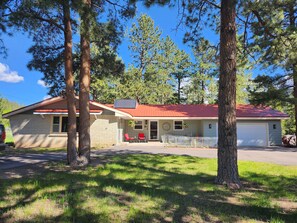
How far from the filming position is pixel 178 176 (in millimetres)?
7395

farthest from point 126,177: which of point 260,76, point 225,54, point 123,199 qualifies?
point 260,76

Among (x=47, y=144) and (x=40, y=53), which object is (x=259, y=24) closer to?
(x=40, y=53)

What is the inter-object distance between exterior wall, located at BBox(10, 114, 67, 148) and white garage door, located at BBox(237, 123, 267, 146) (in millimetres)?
14904

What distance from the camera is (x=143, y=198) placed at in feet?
16.2

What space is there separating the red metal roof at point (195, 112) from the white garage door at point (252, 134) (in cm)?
89

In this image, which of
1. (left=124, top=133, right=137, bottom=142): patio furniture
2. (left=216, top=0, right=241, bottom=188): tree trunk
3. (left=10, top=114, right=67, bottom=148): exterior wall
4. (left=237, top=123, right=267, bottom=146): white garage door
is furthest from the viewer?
(left=124, top=133, right=137, bottom=142): patio furniture

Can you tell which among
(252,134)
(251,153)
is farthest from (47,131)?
(252,134)

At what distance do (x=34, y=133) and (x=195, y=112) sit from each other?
46.9 ft

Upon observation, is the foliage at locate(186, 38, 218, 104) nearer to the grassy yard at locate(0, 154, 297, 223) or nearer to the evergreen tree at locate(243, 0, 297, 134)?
the evergreen tree at locate(243, 0, 297, 134)

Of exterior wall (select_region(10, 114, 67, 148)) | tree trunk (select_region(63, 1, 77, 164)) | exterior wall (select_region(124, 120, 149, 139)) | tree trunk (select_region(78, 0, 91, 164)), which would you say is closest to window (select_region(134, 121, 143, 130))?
exterior wall (select_region(124, 120, 149, 139))

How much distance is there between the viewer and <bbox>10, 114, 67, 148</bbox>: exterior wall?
19.0m

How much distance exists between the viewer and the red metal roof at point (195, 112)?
70.8 ft

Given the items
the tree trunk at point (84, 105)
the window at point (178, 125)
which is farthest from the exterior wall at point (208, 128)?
the tree trunk at point (84, 105)

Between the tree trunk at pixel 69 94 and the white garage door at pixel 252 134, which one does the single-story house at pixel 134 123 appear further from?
the tree trunk at pixel 69 94
